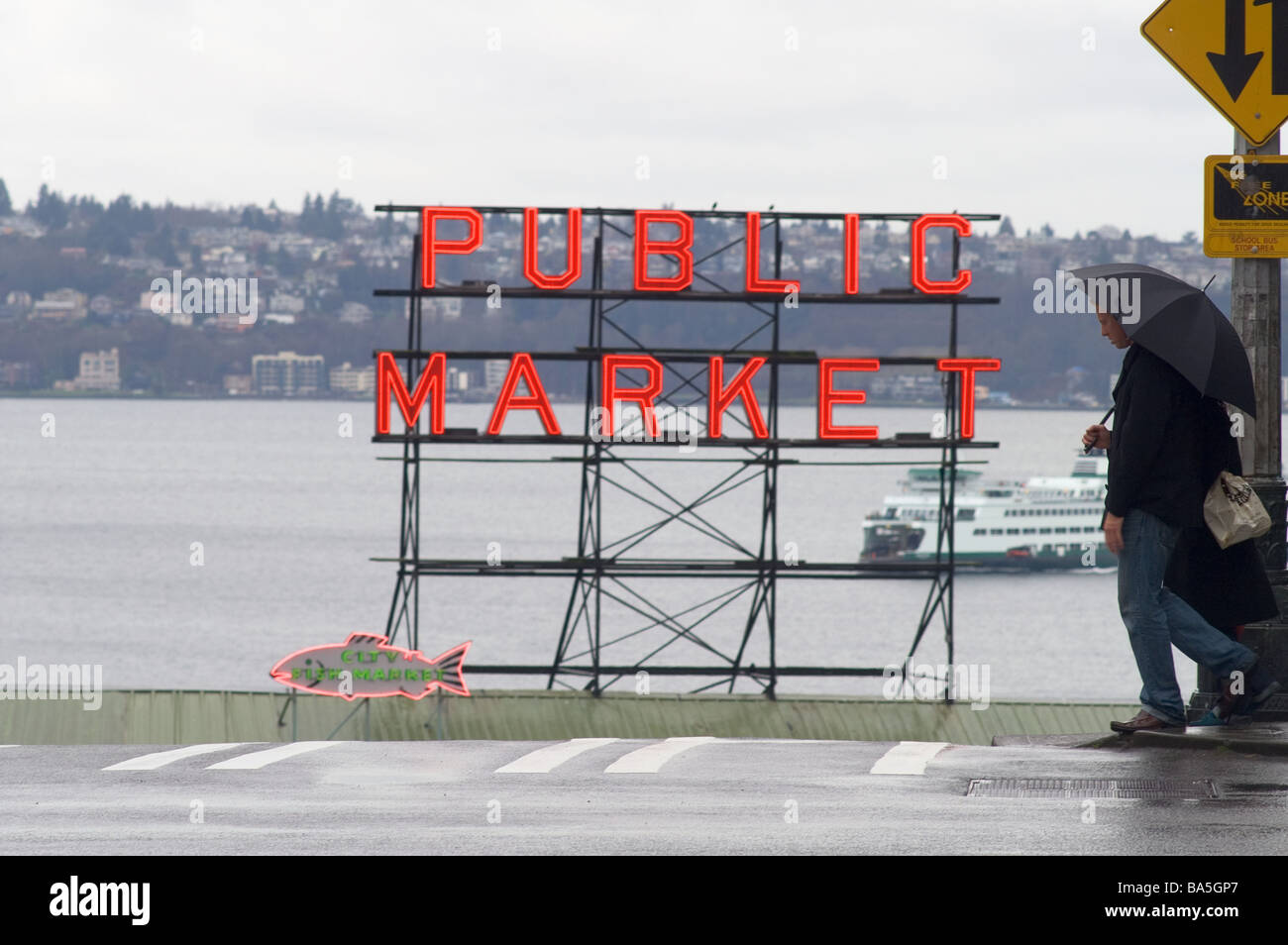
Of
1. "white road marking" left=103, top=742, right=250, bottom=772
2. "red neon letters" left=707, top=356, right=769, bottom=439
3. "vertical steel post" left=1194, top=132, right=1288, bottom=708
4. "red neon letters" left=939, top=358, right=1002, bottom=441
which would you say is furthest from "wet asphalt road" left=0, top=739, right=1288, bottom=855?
"red neon letters" left=939, top=358, right=1002, bottom=441

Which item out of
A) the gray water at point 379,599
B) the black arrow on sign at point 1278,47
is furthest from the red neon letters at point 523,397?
the gray water at point 379,599

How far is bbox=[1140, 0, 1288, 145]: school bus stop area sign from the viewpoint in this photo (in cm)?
1059

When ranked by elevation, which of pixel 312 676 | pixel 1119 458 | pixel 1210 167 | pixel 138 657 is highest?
pixel 1210 167

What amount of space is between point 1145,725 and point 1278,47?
4.00 meters

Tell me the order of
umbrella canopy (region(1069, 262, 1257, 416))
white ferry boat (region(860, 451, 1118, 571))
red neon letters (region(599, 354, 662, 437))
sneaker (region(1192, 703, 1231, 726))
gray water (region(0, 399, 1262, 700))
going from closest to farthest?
umbrella canopy (region(1069, 262, 1257, 416)) < sneaker (region(1192, 703, 1231, 726)) < red neon letters (region(599, 354, 662, 437)) < gray water (region(0, 399, 1262, 700)) < white ferry boat (region(860, 451, 1118, 571))

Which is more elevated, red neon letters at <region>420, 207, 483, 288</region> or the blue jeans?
red neon letters at <region>420, 207, 483, 288</region>

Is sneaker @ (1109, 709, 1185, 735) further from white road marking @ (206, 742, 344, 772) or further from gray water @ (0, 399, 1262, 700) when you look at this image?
gray water @ (0, 399, 1262, 700)

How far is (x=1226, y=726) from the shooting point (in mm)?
9867

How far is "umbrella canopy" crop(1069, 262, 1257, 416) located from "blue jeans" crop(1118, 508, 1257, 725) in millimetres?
754
